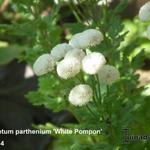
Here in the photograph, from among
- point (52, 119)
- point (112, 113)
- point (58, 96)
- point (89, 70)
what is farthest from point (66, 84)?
point (52, 119)

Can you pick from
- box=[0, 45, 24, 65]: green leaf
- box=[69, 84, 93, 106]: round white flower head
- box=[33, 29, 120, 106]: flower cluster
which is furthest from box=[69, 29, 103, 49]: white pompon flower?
box=[0, 45, 24, 65]: green leaf

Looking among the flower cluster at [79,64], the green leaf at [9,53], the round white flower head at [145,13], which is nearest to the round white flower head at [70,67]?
the flower cluster at [79,64]

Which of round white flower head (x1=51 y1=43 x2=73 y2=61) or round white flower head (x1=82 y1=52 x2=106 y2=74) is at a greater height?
round white flower head (x1=51 y1=43 x2=73 y2=61)

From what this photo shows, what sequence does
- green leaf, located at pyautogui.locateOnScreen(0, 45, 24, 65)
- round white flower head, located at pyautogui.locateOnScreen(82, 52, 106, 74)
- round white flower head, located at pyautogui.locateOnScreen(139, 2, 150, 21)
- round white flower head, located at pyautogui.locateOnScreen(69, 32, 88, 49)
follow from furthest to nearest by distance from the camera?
green leaf, located at pyautogui.locateOnScreen(0, 45, 24, 65) → round white flower head, located at pyautogui.locateOnScreen(139, 2, 150, 21) → round white flower head, located at pyautogui.locateOnScreen(69, 32, 88, 49) → round white flower head, located at pyautogui.locateOnScreen(82, 52, 106, 74)

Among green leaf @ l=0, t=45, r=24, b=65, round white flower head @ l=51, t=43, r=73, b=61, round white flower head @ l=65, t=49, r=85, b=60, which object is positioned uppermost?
green leaf @ l=0, t=45, r=24, b=65

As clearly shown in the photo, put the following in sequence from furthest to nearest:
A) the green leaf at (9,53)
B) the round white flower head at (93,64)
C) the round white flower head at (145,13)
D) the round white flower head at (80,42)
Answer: the green leaf at (9,53) < the round white flower head at (145,13) < the round white flower head at (80,42) < the round white flower head at (93,64)

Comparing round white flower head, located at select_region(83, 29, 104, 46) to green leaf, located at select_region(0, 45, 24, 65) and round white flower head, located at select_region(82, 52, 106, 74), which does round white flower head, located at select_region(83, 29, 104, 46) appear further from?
green leaf, located at select_region(0, 45, 24, 65)

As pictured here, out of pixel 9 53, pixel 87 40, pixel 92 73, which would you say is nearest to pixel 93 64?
pixel 92 73

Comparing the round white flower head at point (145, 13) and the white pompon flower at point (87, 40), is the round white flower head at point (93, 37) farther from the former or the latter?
the round white flower head at point (145, 13)

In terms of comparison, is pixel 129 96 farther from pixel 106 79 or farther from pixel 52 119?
pixel 52 119
